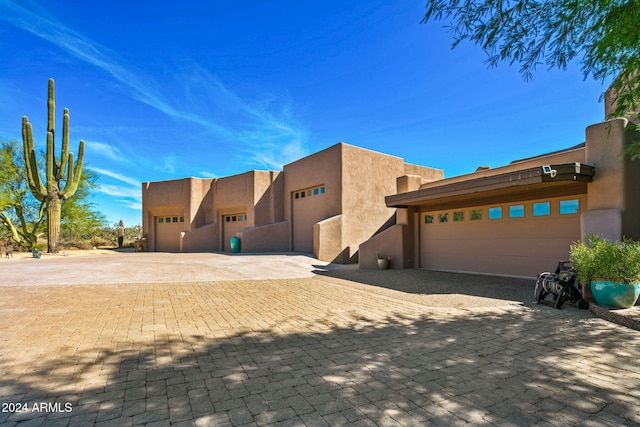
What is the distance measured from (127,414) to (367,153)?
16.6 meters

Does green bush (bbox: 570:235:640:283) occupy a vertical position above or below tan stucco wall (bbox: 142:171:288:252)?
below

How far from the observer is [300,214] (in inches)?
808

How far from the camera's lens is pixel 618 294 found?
5.91 m

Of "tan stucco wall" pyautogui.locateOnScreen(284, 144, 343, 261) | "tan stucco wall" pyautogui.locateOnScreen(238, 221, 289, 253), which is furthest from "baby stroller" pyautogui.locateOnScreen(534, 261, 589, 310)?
"tan stucco wall" pyautogui.locateOnScreen(238, 221, 289, 253)

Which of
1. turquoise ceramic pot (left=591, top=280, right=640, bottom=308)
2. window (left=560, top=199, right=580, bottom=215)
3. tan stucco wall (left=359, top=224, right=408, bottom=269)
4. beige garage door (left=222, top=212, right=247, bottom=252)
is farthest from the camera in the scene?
beige garage door (left=222, top=212, right=247, bottom=252)

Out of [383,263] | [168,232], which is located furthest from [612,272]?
[168,232]

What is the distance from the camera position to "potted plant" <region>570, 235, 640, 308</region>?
5.91 m

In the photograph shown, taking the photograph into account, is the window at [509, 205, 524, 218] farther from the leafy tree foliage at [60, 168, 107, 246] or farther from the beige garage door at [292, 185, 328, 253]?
the leafy tree foliage at [60, 168, 107, 246]

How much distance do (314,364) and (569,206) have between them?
30.6ft

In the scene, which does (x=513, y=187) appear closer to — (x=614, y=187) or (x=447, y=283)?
(x=614, y=187)

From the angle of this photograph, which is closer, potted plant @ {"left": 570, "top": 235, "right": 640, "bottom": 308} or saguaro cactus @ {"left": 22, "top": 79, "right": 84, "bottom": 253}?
potted plant @ {"left": 570, "top": 235, "right": 640, "bottom": 308}

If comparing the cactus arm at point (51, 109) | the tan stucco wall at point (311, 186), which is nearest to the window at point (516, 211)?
the tan stucco wall at point (311, 186)

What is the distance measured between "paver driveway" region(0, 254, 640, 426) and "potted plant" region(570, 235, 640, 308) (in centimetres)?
64

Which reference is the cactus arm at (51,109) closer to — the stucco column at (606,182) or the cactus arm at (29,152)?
the cactus arm at (29,152)
